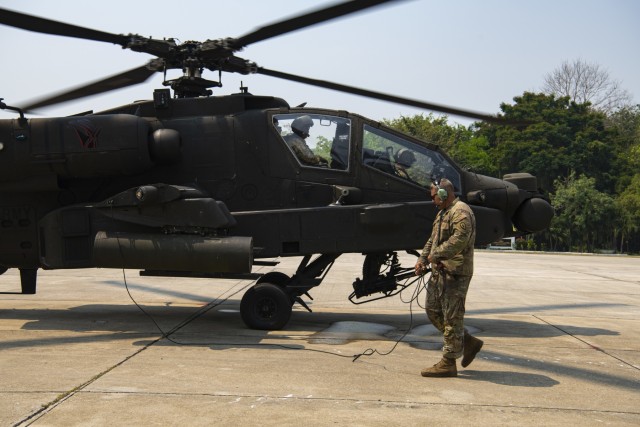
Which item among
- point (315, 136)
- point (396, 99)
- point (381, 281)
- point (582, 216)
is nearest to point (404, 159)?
point (396, 99)

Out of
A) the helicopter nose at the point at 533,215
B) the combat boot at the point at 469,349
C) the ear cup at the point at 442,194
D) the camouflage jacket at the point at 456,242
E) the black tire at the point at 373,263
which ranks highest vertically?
the ear cup at the point at 442,194

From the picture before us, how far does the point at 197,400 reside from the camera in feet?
15.5

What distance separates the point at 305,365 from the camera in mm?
6016

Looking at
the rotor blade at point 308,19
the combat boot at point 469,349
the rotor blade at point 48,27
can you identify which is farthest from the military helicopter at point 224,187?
the combat boot at point 469,349

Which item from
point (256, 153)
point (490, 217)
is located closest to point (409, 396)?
point (490, 217)

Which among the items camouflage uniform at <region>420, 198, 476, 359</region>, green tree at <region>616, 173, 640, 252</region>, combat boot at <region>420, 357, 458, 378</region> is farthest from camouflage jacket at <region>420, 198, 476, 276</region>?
green tree at <region>616, 173, 640, 252</region>

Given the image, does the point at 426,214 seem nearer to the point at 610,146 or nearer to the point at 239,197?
the point at 239,197

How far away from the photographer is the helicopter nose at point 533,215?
844cm

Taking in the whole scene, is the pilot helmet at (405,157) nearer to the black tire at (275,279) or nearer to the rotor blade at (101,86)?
the black tire at (275,279)

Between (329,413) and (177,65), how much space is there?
5522 millimetres

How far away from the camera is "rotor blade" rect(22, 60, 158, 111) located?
335 inches

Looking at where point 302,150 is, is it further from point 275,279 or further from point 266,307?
point 266,307

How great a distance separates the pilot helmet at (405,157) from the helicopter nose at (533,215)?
1.56m

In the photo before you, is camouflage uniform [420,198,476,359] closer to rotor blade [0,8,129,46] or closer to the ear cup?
the ear cup
